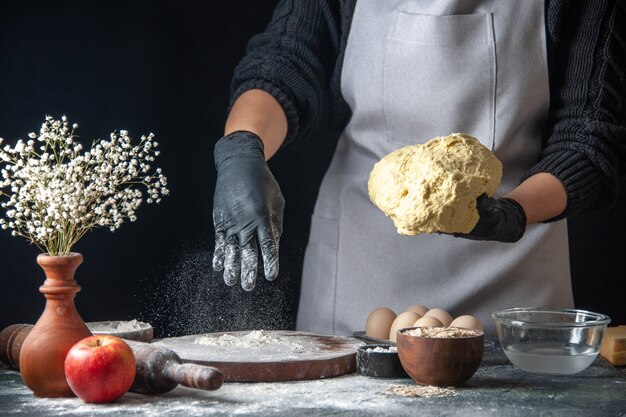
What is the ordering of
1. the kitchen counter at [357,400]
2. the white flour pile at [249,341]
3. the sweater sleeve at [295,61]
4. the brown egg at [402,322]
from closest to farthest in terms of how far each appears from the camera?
the kitchen counter at [357,400]
the white flour pile at [249,341]
the brown egg at [402,322]
the sweater sleeve at [295,61]

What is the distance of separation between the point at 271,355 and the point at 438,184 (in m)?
0.49

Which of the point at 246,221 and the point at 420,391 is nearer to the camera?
the point at 420,391

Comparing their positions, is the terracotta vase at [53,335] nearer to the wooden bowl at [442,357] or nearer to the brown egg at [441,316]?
the wooden bowl at [442,357]

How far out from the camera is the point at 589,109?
7.52ft

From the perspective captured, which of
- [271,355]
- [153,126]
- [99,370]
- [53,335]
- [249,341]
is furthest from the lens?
[153,126]

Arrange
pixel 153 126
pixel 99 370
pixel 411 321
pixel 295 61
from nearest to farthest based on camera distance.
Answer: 1. pixel 99 370
2. pixel 411 321
3. pixel 295 61
4. pixel 153 126

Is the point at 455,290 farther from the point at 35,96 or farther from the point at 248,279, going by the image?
the point at 35,96

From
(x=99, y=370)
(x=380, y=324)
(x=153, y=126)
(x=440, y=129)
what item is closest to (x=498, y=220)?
(x=380, y=324)

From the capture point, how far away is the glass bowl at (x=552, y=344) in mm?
1697

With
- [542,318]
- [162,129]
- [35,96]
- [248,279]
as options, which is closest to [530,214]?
[542,318]

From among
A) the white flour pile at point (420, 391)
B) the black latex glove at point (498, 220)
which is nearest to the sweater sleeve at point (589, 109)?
the black latex glove at point (498, 220)

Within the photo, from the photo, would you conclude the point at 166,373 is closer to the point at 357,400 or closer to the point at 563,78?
the point at 357,400

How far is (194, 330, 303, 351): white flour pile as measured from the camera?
1.82 m

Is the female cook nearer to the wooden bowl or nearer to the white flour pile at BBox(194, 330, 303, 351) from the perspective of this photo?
the white flour pile at BBox(194, 330, 303, 351)
